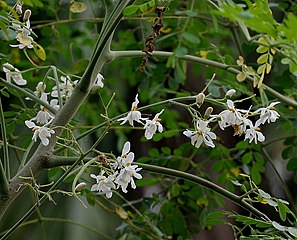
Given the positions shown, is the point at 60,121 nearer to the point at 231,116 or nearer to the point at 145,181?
the point at 231,116

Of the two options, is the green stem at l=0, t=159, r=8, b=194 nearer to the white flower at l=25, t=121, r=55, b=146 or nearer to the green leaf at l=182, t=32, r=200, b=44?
the white flower at l=25, t=121, r=55, b=146

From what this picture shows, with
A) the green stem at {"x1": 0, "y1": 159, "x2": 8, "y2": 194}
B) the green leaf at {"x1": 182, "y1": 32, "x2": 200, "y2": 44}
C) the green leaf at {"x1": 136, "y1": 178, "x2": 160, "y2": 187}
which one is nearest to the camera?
the green stem at {"x1": 0, "y1": 159, "x2": 8, "y2": 194}

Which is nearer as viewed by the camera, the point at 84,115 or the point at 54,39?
the point at 54,39

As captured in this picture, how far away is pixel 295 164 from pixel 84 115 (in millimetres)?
601

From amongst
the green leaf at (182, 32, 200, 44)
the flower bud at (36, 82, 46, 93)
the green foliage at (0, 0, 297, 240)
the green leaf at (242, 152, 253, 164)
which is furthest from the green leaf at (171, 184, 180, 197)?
the flower bud at (36, 82, 46, 93)

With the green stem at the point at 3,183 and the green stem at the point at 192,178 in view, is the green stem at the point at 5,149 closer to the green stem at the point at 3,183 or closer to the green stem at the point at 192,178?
the green stem at the point at 3,183

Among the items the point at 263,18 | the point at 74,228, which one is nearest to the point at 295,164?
the point at 263,18

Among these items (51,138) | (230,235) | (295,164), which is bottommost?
(230,235)

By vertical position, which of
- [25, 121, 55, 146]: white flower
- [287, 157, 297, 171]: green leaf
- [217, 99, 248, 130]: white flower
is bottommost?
[287, 157, 297, 171]: green leaf

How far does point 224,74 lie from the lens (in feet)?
3.58

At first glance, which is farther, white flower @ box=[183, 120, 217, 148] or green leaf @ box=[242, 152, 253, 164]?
green leaf @ box=[242, 152, 253, 164]

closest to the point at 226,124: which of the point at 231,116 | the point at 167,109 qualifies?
the point at 231,116

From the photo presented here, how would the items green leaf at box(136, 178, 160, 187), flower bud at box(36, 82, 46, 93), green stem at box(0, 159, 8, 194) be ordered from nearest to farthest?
green stem at box(0, 159, 8, 194)
flower bud at box(36, 82, 46, 93)
green leaf at box(136, 178, 160, 187)

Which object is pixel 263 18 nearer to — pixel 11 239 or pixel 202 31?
pixel 202 31
